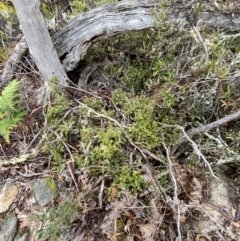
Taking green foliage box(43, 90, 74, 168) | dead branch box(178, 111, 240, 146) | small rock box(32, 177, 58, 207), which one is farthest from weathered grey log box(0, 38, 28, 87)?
dead branch box(178, 111, 240, 146)

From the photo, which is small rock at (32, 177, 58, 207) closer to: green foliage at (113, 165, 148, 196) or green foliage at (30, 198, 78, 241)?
green foliage at (30, 198, 78, 241)

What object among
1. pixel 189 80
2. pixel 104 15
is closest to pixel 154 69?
pixel 189 80

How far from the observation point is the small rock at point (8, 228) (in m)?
2.76

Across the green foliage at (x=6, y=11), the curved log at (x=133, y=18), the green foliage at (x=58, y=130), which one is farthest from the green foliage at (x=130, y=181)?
the green foliage at (x=6, y=11)

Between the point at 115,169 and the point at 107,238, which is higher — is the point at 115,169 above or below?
above

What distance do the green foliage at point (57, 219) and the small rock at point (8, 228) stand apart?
1.22ft

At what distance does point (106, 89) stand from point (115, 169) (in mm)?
1108

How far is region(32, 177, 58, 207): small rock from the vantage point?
2.82m

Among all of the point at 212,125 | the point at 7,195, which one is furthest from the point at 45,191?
the point at 212,125

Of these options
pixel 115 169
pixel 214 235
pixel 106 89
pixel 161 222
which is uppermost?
pixel 106 89

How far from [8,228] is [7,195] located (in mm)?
329

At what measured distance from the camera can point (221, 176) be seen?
8.71 feet

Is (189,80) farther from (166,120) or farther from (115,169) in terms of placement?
(115,169)

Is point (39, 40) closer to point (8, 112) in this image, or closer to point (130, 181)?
point (8, 112)
